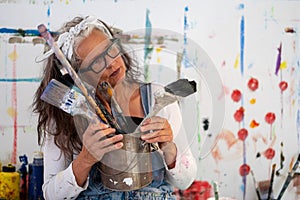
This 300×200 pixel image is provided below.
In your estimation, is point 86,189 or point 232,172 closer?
point 86,189

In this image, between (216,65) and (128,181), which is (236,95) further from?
(128,181)

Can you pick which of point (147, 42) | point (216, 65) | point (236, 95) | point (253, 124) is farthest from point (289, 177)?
point (147, 42)

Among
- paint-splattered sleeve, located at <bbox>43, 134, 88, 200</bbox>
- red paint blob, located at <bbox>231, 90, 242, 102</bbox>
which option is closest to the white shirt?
paint-splattered sleeve, located at <bbox>43, 134, 88, 200</bbox>

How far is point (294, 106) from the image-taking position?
1497mm

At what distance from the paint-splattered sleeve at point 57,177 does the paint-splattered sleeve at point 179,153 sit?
0.19 meters

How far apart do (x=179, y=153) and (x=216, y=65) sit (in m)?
0.56

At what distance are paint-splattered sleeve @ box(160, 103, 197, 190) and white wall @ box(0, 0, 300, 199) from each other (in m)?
0.38

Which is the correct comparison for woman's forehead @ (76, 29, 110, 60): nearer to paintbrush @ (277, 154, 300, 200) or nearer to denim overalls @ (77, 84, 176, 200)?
denim overalls @ (77, 84, 176, 200)

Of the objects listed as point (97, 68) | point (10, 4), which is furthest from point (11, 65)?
point (97, 68)

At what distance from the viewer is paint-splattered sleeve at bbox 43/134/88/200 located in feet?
3.09

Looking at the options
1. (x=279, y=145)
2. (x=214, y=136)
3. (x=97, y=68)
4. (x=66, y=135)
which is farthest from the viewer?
(x=279, y=145)

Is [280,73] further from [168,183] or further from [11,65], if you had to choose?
[11,65]

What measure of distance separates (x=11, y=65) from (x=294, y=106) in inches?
34.9

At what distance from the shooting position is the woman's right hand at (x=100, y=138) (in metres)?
0.84
